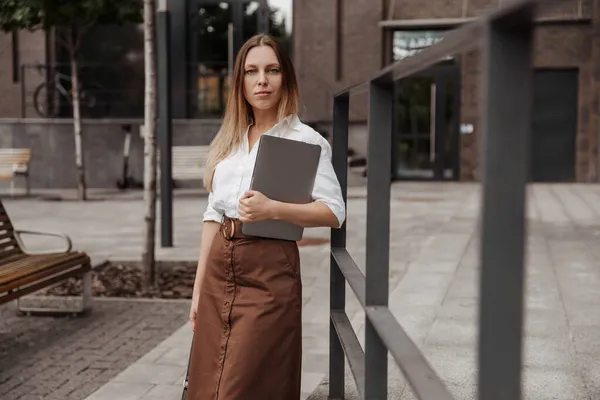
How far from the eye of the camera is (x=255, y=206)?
2.60m

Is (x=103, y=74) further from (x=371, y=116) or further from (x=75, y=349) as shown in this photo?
(x=371, y=116)

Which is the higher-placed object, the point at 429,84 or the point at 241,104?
the point at 429,84

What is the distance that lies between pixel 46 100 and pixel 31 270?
15.0 metres

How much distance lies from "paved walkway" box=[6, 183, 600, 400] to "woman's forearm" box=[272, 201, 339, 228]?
0.52m

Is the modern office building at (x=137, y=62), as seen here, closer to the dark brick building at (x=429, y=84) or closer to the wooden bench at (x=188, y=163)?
the dark brick building at (x=429, y=84)

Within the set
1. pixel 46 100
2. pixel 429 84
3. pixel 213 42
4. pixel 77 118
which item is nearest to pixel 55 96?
pixel 46 100

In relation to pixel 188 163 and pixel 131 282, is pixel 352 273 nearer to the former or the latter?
pixel 131 282

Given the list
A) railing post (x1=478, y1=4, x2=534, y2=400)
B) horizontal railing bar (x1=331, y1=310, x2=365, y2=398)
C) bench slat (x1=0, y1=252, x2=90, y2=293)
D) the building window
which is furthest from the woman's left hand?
the building window

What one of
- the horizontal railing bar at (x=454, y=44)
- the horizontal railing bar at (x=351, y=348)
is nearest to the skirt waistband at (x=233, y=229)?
the horizontal railing bar at (x=351, y=348)

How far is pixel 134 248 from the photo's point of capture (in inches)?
352

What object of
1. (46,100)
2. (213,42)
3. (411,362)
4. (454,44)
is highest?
(213,42)

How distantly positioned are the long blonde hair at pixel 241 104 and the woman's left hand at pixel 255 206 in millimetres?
307

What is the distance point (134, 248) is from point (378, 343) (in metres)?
6.95

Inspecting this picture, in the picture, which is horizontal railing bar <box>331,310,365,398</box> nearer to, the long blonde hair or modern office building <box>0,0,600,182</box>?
the long blonde hair
